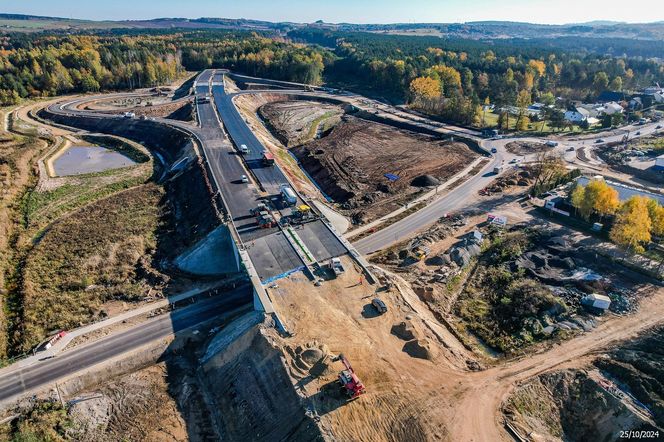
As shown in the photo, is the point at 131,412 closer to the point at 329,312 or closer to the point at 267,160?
the point at 329,312

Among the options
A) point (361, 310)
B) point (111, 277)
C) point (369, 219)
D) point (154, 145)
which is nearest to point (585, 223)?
point (369, 219)

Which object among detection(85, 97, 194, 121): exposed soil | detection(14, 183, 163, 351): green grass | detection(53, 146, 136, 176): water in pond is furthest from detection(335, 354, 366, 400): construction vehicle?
detection(85, 97, 194, 121): exposed soil

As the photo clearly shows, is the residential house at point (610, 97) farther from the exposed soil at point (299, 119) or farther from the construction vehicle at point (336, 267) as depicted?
the construction vehicle at point (336, 267)

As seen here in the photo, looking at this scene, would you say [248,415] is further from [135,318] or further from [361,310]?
[135,318]

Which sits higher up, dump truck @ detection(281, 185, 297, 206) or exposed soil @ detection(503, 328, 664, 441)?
dump truck @ detection(281, 185, 297, 206)

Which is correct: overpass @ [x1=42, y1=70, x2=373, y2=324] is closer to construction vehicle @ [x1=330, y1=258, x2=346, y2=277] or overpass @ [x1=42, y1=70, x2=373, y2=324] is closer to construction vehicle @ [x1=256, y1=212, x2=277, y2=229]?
construction vehicle @ [x1=256, y1=212, x2=277, y2=229]
